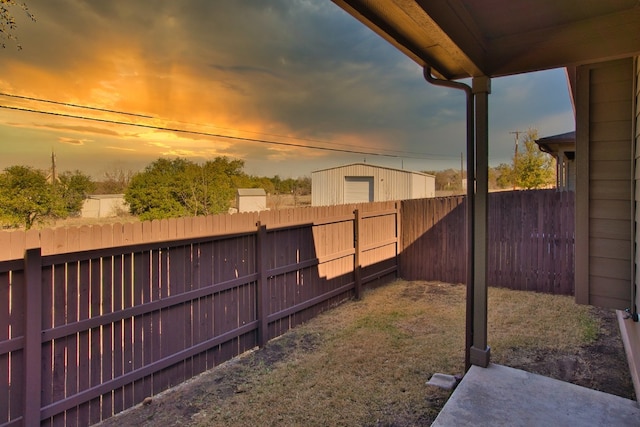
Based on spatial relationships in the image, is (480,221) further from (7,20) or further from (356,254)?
(7,20)

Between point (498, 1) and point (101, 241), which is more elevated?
point (498, 1)

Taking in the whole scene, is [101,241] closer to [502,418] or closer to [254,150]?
[502,418]

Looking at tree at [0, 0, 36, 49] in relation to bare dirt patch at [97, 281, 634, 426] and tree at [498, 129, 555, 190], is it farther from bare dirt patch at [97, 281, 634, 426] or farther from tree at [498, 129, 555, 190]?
tree at [498, 129, 555, 190]

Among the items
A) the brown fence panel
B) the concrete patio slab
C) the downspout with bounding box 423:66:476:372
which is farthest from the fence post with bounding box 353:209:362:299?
the concrete patio slab

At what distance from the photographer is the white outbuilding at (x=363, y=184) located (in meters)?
20.7

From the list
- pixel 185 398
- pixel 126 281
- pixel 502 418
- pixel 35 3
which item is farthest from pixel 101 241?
pixel 35 3

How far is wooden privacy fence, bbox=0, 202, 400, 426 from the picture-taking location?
6.89 feet

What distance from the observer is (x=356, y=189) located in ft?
71.4

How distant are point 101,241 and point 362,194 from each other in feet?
64.7

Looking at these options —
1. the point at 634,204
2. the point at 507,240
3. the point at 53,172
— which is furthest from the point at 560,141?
the point at 53,172

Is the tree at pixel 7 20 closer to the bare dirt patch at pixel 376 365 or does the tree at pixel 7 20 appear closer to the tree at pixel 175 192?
the bare dirt patch at pixel 376 365

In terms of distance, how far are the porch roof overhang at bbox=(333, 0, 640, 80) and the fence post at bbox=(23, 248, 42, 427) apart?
228 centimetres

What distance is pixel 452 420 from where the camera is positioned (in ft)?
6.89

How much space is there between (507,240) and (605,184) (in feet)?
11.7
